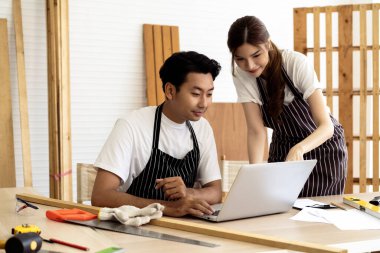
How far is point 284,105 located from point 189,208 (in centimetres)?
107

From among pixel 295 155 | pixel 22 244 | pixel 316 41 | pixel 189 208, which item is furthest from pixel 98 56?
pixel 22 244

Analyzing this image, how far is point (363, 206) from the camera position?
8.18 ft

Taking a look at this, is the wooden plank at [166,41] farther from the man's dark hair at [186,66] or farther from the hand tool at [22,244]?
the hand tool at [22,244]

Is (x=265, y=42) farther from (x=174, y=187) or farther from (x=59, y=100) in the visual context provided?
(x=59, y=100)

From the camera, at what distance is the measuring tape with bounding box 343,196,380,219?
2.39 meters

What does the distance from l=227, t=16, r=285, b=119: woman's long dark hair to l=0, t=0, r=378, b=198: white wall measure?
2.77 metres

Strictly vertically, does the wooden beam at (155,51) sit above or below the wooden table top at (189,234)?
above

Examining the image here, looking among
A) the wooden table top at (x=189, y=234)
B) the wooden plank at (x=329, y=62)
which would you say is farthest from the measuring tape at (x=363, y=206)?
the wooden plank at (x=329, y=62)

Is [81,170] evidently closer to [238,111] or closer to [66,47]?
A: [66,47]

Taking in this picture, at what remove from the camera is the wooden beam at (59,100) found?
16.6 ft

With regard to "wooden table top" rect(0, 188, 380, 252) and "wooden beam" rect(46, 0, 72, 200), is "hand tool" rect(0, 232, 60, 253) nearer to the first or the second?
"wooden table top" rect(0, 188, 380, 252)

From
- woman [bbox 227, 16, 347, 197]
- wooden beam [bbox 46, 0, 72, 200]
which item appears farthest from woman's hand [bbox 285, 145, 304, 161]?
wooden beam [bbox 46, 0, 72, 200]

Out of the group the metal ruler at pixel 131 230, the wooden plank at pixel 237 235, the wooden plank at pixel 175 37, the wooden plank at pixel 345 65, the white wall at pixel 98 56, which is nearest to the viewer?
the wooden plank at pixel 237 235

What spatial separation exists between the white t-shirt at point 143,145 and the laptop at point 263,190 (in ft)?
1.65
